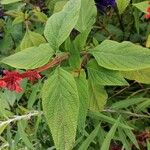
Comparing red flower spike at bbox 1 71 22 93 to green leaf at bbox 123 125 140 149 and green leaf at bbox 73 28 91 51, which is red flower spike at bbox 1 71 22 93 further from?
green leaf at bbox 123 125 140 149

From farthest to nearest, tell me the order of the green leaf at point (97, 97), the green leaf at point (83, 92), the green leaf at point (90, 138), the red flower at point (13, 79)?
the green leaf at point (90, 138) < the green leaf at point (97, 97) < the green leaf at point (83, 92) < the red flower at point (13, 79)

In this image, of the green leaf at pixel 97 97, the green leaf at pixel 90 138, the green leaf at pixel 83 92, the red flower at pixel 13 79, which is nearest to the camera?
the red flower at pixel 13 79

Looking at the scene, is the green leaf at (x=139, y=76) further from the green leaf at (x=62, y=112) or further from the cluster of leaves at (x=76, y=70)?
the green leaf at (x=62, y=112)

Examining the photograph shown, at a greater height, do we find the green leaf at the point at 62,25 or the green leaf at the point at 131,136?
the green leaf at the point at 62,25

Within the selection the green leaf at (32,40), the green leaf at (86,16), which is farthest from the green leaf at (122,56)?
the green leaf at (32,40)

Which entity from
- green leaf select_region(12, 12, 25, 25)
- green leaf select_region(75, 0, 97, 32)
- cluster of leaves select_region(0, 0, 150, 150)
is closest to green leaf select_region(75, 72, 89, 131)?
cluster of leaves select_region(0, 0, 150, 150)

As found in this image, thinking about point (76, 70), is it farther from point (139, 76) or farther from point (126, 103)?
point (126, 103)
